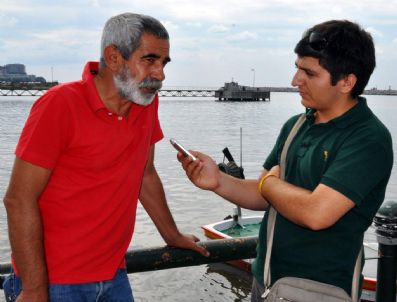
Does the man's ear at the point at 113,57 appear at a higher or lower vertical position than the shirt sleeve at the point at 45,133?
higher

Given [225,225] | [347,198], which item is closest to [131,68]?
[347,198]

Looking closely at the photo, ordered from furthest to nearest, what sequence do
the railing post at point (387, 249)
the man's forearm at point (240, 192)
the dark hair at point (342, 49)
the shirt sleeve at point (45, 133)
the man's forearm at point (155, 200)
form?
the railing post at point (387, 249) → the man's forearm at point (155, 200) → the man's forearm at point (240, 192) → the dark hair at point (342, 49) → the shirt sleeve at point (45, 133)

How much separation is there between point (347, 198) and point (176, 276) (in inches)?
711

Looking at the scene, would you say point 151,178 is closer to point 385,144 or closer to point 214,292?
point 385,144

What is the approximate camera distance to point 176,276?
19.9 metres

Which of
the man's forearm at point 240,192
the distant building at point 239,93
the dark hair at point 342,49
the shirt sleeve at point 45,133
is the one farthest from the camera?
the distant building at point 239,93

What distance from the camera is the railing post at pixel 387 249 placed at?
357 cm

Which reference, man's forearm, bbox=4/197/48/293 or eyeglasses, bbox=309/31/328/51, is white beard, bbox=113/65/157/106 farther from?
eyeglasses, bbox=309/31/328/51

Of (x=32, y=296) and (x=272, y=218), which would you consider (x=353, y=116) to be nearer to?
(x=272, y=218)

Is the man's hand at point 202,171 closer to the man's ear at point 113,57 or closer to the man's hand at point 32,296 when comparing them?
the man's ear at point 113,57

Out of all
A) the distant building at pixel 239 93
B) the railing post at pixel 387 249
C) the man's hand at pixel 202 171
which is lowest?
the distant building at pixel 239 93

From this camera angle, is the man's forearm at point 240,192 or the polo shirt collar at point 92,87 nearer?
the polo shirt collar at point 92,87

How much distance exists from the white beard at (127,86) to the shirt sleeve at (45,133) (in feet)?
1.26

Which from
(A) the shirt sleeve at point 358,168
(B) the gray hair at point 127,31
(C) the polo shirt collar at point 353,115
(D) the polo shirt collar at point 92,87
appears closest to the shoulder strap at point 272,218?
(C) the polo shirt collar at point 353,115
